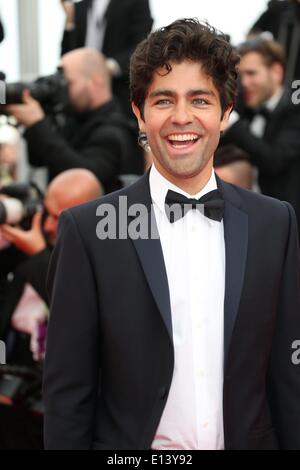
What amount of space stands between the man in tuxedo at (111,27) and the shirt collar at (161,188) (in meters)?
2.82

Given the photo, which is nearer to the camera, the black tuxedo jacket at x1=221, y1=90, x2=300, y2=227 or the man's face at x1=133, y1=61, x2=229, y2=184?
the man's face at x1=133, y1=61, x2=229, y2=184

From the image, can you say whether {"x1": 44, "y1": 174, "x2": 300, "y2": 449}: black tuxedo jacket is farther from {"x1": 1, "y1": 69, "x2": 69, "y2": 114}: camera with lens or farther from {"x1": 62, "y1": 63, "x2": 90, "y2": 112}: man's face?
{"x1": 62, "y1": 63, "x2": 90, "y2": 112}: man's face

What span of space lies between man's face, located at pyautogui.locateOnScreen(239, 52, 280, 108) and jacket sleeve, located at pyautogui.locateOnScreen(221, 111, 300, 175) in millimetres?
355

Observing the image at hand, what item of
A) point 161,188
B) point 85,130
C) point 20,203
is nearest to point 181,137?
point 161,188

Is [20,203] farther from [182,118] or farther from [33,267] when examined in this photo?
[182,118]

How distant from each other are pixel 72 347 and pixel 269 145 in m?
2.38

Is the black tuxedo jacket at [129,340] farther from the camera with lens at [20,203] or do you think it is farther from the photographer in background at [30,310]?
the camera with lens at [20,203]

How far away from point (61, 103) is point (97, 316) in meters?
2.53

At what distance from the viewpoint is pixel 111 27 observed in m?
4.73

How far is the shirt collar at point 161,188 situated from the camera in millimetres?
1882

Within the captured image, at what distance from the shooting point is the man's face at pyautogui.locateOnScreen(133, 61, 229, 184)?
180 centimetres

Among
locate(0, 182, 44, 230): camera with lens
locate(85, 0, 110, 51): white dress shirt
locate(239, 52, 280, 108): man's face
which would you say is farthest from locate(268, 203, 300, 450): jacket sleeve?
locate(85, 0, 110, 51): white dress shirt

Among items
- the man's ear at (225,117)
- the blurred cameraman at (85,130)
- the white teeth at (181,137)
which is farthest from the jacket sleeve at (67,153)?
the white teeth at (181,137)

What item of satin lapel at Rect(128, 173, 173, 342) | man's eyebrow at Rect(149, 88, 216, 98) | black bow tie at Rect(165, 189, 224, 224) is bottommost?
satin lapel at Rect(128, 173, 173, 342)
